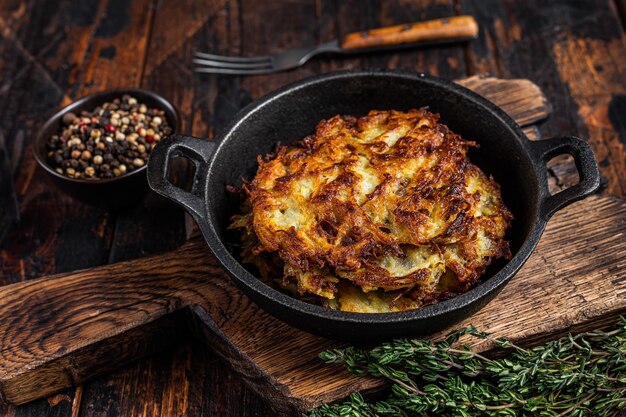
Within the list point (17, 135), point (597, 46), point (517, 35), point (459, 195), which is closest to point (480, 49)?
point (517, 35)

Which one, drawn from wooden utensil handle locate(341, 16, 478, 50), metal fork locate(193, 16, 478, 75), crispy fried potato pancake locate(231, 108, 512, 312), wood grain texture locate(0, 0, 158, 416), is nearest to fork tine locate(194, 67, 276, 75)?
metal fork locate(193, 16, 478, 75)

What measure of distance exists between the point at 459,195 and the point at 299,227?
71cm

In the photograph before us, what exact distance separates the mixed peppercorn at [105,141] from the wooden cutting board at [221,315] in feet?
2.12

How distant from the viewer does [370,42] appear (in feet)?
17.1

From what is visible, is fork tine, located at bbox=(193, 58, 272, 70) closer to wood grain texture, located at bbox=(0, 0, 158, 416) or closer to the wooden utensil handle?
wood grain texture, located at bbox=(0, 0, 158, 416)

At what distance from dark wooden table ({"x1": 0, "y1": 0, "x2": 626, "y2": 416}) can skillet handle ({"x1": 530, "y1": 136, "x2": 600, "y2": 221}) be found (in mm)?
1246

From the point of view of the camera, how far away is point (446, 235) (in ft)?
10.7

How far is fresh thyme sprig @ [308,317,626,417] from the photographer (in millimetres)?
3275

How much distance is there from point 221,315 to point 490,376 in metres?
1.28

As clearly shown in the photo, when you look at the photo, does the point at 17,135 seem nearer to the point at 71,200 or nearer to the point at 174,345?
the point at 71,200

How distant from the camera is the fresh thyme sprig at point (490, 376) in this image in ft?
10.7

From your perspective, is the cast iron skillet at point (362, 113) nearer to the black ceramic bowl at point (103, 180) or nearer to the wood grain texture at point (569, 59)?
the black ceramic bowl at point (103, 180)

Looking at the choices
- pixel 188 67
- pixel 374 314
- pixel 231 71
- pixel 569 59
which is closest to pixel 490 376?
pixel 374 314

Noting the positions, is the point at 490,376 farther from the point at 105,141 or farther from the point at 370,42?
the point at 370,42
